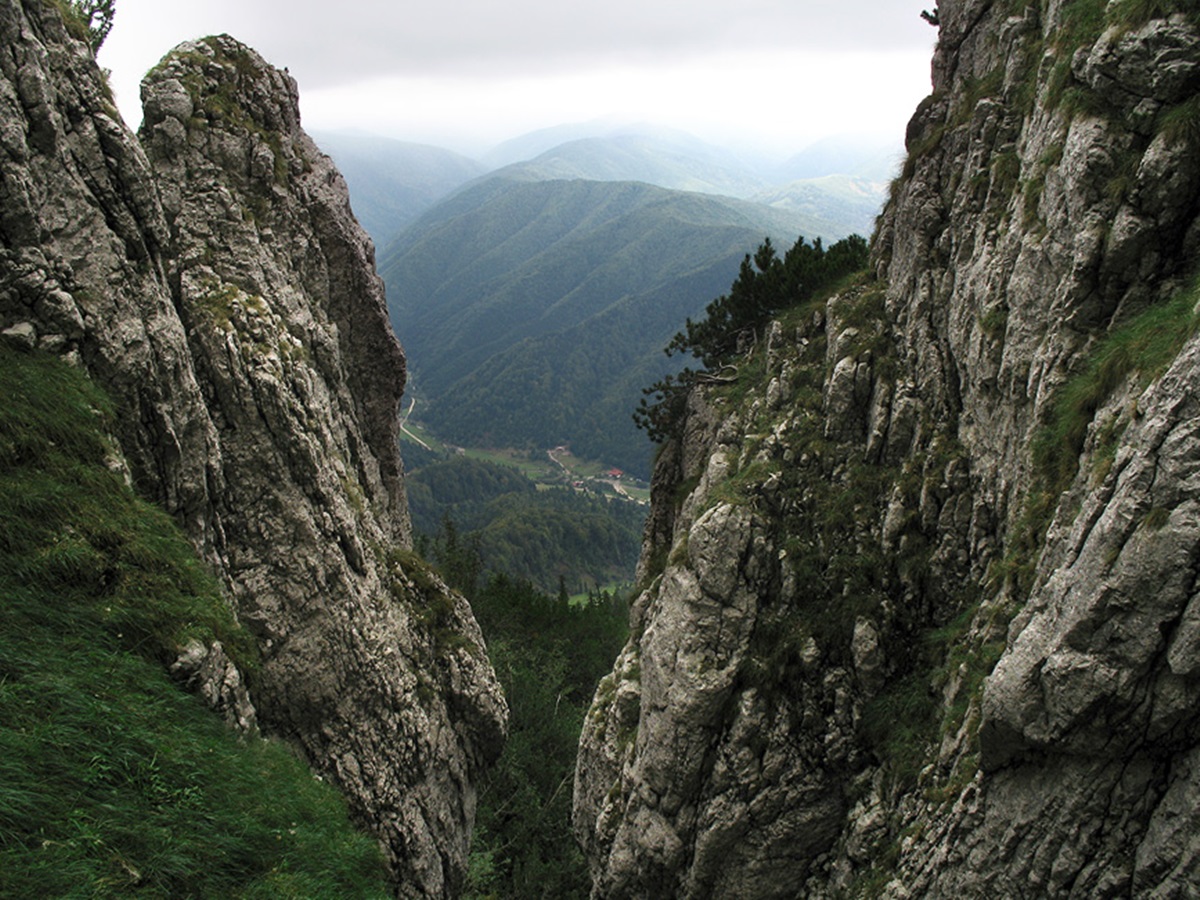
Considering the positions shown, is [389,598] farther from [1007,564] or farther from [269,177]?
Result: [1007,564]

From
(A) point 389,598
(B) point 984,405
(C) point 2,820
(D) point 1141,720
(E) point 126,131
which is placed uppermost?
(E) point 126,131

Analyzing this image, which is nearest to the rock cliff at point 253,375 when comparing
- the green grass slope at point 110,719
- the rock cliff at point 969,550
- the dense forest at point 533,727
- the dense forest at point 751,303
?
the green grass slope at point 110,719

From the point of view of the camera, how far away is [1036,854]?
41.1 feet

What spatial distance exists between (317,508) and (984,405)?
59.5 ft

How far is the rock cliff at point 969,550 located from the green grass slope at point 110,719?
10.7m

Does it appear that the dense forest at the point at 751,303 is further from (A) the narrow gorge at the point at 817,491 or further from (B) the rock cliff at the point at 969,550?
(B) the rock cliff at the point at 969,550

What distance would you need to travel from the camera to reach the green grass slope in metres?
9.34

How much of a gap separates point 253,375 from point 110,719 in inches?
432

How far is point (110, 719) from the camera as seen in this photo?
10.9 m

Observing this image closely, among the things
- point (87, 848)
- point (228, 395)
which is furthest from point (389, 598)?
point (87, 848)

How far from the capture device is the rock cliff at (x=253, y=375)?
1515cm

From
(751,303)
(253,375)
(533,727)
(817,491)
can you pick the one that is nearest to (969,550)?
(817,491)

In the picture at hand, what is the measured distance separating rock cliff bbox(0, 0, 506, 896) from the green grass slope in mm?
1024

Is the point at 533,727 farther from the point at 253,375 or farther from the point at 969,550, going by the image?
the point at 969,550
